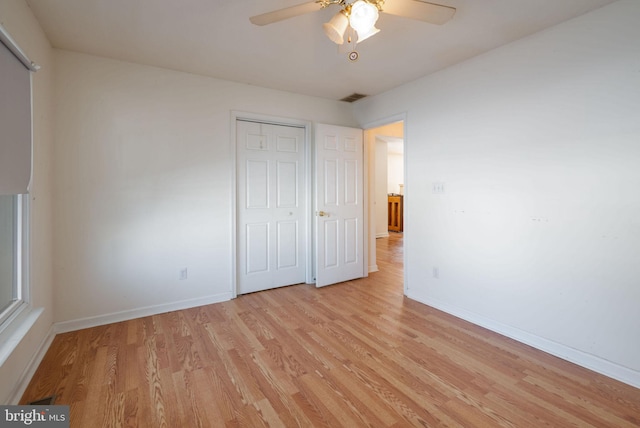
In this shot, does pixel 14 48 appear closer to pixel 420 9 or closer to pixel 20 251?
pixel 20 251

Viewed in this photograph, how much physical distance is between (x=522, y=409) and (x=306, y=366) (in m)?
1.33

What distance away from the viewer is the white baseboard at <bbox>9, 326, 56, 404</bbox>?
1.65 m

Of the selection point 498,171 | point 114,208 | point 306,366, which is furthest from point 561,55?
point 114,208

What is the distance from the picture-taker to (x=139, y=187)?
2.81 metres

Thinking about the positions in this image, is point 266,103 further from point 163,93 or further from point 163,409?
point 163,409

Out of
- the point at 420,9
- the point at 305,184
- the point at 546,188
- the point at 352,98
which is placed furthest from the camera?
the point at 352,98

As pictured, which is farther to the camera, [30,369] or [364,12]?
[30,369]

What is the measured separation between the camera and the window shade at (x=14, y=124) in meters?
1.52

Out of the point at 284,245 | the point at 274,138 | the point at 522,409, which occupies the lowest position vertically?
the point at 522,409

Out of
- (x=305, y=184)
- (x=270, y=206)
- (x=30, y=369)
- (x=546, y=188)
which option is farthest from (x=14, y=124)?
(x=546, y=188)

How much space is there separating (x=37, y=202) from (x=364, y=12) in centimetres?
261

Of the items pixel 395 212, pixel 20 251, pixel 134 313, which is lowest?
pixel 134 313

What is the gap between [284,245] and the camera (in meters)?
3.73

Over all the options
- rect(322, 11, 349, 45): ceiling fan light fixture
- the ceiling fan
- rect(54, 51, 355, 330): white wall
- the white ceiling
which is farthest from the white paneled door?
rect(322, 11, 349, 45): ceiling fan light fixture
